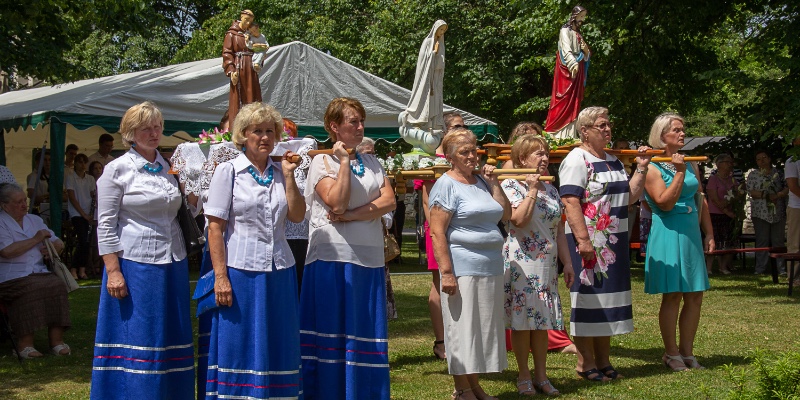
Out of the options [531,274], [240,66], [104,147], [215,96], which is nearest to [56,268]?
[240,66]

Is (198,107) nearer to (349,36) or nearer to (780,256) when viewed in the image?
(780,256)

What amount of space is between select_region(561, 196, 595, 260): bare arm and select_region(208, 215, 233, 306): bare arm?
9.37 ft

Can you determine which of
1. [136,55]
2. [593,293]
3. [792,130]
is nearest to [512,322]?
[593,293]

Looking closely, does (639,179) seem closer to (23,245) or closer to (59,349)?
(59,349)

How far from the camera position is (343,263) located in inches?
228

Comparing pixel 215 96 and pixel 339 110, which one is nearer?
pixel 339 110

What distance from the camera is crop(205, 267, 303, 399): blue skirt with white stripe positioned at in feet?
17.2

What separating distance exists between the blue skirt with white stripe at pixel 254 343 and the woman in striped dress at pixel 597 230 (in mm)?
2613

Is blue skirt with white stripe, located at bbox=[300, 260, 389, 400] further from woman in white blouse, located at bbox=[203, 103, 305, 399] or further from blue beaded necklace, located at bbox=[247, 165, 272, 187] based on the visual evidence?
blue beaded necklace, located at bbox=[247, 165, 272, 187]

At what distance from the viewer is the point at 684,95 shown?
2000 centimetres

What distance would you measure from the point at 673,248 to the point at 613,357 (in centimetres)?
123

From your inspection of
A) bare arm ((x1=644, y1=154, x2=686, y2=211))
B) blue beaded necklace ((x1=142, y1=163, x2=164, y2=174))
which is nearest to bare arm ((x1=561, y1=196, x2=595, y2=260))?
bare arm ((x1=644, y1=154, x2=686, y2=211))

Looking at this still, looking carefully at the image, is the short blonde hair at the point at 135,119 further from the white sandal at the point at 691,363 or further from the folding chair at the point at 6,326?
the white sandal at the point at 691,363

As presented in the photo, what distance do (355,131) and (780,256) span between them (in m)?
8.68
